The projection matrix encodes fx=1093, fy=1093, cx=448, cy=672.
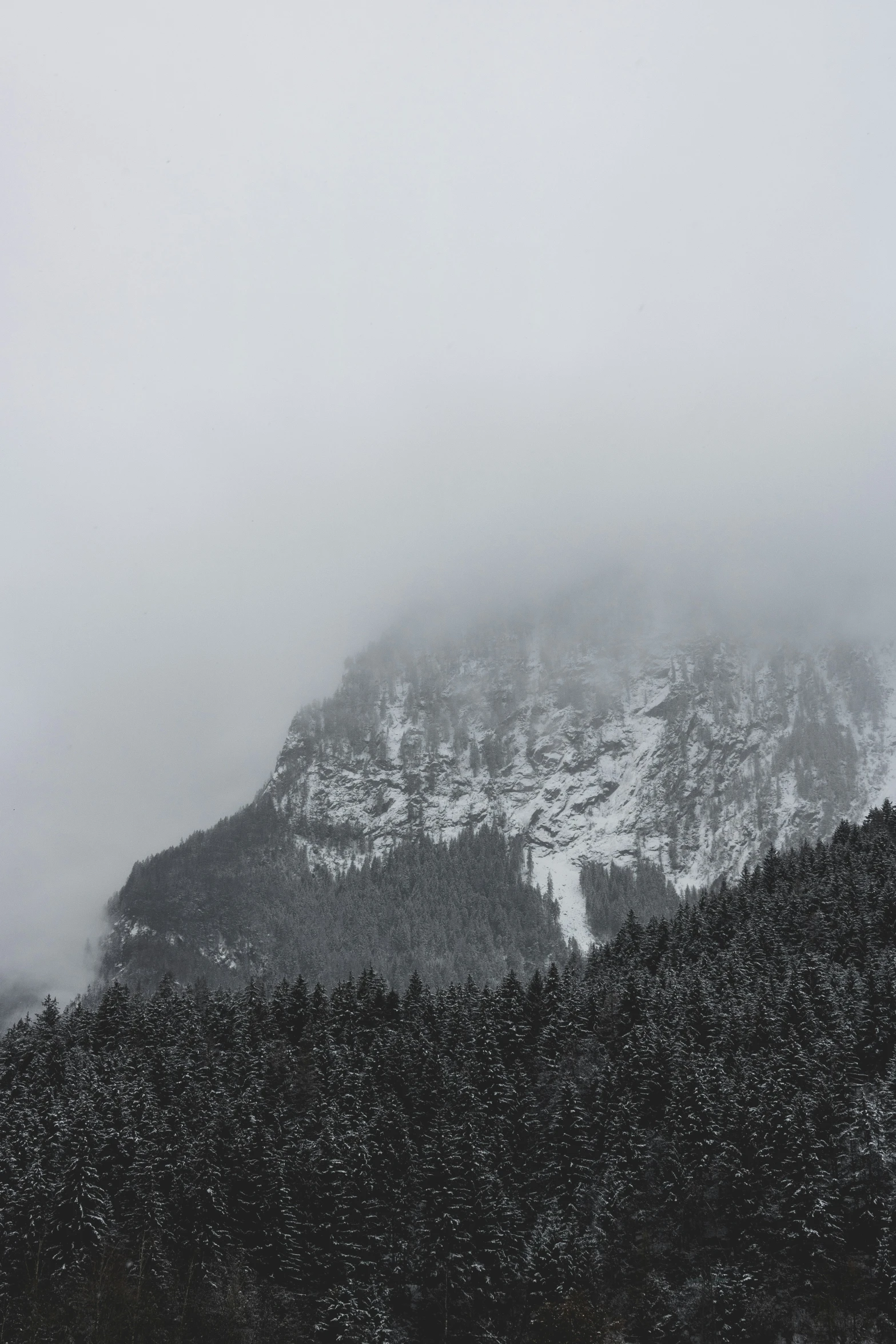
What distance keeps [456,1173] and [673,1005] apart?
107ft

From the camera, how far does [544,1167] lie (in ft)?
304

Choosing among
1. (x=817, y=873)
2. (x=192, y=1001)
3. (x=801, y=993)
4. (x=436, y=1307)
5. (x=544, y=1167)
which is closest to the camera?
(x=436, y=1307)

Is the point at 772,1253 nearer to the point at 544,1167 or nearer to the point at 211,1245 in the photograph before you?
the point at 544,1167

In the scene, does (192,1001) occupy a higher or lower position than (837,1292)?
higher

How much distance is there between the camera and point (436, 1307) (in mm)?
80875

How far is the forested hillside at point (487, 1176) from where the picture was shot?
75.4 m

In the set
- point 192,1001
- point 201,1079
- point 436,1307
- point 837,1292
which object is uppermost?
point 192,1001

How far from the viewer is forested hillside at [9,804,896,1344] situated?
75.4 metres

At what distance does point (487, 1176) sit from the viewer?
83.4 meters

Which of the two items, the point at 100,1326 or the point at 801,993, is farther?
the point at 801,993

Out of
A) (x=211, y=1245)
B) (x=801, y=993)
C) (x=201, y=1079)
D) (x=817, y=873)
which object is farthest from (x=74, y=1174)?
(x=817, y=873)

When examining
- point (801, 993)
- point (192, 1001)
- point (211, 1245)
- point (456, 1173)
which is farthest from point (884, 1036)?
point (192, 1001)

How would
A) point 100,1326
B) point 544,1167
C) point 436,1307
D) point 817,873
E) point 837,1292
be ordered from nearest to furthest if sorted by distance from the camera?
point 100,1326 < point 837,1292 < point 436,1307 < point 544,1167 < point 817,873

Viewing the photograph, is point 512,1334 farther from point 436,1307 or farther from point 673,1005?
point 673,1005
